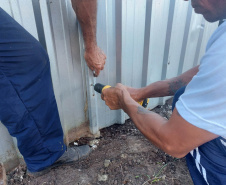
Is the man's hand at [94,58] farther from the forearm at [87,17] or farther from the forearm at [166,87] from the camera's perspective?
the forearm at [166,87]

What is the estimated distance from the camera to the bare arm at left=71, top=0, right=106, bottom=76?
1342 millimetres

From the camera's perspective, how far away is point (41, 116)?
1.33m

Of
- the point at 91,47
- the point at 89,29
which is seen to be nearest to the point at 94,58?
the point at 91,47

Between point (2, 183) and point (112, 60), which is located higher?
point (112, 60)

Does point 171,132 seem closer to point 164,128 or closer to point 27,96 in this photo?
point 164,128

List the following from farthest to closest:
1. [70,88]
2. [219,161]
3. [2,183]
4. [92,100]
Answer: [92,100]
[70,88]
[2,183]
[219,161]

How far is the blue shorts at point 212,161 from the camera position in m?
0.97

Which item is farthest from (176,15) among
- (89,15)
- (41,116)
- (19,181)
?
(19,181)

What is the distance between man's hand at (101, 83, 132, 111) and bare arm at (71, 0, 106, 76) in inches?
11.3

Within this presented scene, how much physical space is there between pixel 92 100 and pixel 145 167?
2.71 ft

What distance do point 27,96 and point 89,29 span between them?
700 mm

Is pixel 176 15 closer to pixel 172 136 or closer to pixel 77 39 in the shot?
pixel 77 39

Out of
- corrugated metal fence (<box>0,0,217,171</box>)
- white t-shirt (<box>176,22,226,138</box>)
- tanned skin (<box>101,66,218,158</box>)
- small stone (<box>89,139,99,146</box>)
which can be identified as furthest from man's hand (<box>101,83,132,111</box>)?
small stone (<box>89,139,99,146</box>)

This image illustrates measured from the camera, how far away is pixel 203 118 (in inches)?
28.4
